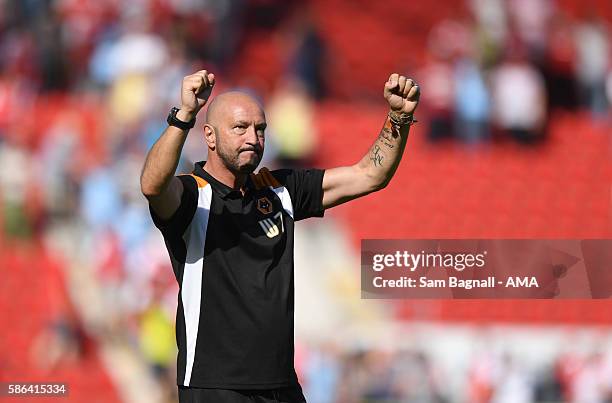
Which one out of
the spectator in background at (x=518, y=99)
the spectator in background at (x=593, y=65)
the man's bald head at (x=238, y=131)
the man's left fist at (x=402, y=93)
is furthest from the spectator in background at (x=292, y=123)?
the man's bald head at (x=238, y=131)

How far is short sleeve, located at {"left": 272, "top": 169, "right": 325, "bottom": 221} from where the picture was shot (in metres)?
3.72

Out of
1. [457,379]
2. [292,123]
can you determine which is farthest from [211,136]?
[292,123]

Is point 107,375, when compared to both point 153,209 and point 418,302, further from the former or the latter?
point 153,209

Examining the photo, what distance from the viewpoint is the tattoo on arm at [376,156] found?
3.78 meters

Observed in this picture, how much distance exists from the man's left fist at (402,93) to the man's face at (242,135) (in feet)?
1.56

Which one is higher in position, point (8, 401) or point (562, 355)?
point (562, 355)

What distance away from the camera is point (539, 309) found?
9086mm

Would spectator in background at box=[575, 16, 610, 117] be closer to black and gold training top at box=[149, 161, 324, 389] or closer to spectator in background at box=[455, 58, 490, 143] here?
spectator in background at box=[455, 58, 490, 143]

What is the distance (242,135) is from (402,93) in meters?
0.60

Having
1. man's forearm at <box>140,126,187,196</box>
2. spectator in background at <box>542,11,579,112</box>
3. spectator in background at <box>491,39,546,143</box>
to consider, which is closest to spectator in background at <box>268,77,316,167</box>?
spectator in background at <box>491,39,546,143</box>

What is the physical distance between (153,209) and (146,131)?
23.0 ft

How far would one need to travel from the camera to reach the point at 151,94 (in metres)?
10.5

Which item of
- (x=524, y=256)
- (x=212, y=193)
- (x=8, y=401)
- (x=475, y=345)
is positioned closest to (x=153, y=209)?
(x=212, y=193)

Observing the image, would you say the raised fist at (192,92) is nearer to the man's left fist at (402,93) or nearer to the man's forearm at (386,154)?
the man's left fist at (402,93)
